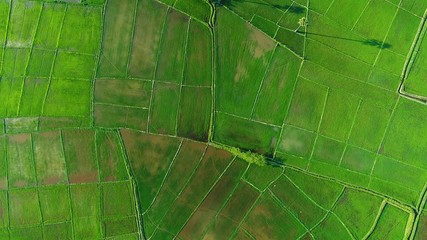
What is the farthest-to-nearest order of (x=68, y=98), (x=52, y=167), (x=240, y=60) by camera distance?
(x=240, y=60), (x=68, y=98), (x=52, y=167)

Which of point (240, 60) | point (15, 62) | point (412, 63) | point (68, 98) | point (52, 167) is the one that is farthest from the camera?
point (412, 63)

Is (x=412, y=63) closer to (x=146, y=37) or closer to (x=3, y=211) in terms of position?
(x=146, y=37)

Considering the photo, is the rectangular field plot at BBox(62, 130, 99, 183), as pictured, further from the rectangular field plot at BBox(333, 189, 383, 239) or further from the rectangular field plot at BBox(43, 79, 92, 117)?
the rectangular field plot at BBox(333, 189, 383, 239)

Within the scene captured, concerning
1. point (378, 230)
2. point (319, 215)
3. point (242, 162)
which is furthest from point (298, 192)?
point (378, 230)

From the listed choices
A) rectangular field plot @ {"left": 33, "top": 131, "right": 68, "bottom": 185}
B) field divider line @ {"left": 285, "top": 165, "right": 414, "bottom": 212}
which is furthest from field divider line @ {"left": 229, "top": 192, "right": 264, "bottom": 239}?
rectangular field plot @ {"left": 33, "top": 131, "right": 68, "bottom": 185}

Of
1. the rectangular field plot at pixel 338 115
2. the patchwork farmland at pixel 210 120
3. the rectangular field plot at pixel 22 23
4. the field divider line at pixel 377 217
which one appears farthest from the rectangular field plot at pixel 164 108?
the field divider line at pixel 377 217

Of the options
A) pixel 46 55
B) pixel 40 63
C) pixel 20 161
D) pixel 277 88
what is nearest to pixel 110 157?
pixel 20 161

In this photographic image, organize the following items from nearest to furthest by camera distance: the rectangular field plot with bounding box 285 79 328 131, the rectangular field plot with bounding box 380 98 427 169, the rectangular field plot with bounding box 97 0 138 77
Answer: the rectangular field plot with bounding box 97 0 138 77, the rectangular field plot with bounding box 285 79 328 131, the rectangular field plot with bounding box 380 98 427 169

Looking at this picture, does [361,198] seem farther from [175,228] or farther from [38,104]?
[38,104]

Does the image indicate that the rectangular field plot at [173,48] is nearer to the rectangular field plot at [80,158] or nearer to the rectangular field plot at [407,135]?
the rectangular field plot at [80,158]
